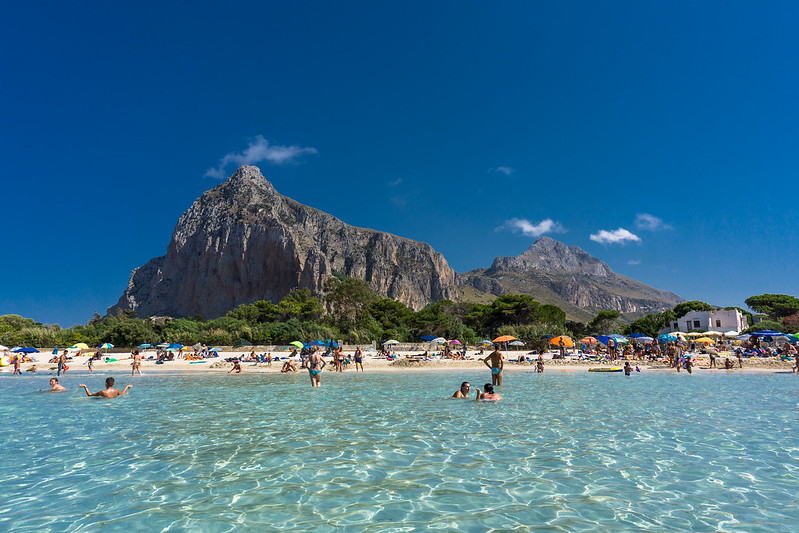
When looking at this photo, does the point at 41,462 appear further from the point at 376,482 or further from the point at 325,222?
the point at 325,222

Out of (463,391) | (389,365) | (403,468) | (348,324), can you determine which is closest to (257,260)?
(348,324)

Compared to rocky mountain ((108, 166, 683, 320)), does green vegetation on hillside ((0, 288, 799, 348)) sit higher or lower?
lower

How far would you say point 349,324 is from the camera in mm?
54906

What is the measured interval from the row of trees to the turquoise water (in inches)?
1326

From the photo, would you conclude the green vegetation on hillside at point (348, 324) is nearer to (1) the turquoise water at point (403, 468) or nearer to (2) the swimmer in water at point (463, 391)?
(2) the swimmer in water at point (463, 391)

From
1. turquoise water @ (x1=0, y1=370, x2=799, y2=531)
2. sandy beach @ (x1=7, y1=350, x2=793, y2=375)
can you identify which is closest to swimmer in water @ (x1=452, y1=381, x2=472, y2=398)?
turquoise water @ (x1=0, y1=370, x2=799, y2=531)

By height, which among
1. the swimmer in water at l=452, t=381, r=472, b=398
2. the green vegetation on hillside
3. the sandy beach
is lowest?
the sandy beach

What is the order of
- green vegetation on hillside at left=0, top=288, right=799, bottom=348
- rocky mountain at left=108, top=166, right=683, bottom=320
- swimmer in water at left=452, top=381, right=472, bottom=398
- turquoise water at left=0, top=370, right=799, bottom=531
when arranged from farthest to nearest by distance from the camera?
1. rocky mountain at left=108, top=166, right=683, bottom=320
2. green vegetation on hillside at left=0, top=288, right=799, bottom=348
3. swimmer in water at left=452, top=381, right=472, bottom=398
4. turquoise water at left=0, top=370, right=799, bottom=531

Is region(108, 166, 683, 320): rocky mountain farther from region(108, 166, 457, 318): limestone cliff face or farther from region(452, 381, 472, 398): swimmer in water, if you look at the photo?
region(452, 381, 472, 398): swimmer in water

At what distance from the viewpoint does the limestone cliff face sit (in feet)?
399

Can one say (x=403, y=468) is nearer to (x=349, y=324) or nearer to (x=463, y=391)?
(x=463, y=391)

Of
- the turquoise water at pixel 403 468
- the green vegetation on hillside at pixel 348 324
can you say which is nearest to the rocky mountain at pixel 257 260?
the green vegetation on hillside at pixel 348 324

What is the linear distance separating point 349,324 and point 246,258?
7751 centimetres

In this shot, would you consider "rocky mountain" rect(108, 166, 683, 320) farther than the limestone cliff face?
Yes
